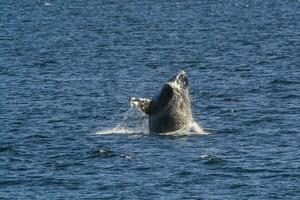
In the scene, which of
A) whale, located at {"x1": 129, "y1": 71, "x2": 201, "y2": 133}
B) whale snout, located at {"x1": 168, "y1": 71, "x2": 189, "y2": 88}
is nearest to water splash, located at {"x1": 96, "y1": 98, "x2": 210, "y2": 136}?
whale, located at {"x1": 129, "y1": 71, "x2": 201, "y2": 133}

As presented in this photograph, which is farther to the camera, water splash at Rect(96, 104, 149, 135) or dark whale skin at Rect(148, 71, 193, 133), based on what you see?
water splash at Rect(96, 104, 149, 135)

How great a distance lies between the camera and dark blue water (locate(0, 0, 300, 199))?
165ft

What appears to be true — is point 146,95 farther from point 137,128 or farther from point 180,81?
point 180,81

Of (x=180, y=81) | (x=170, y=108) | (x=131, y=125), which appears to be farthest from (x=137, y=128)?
(x=180, y=81)

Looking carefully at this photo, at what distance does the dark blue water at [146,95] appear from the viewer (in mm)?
50281

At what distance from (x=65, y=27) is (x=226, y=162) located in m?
97.1

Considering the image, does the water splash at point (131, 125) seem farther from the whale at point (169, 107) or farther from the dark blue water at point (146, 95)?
the whale at point (169, 107)

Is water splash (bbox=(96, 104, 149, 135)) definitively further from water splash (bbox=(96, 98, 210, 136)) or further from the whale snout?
the whale snout

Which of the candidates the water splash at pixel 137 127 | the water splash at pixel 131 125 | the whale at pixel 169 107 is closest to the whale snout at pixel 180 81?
the whale at pixel 169 107

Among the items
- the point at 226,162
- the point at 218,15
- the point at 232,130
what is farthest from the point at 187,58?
the point at 218,15

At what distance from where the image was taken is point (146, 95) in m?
79.6

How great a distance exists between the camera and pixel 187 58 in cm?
10338

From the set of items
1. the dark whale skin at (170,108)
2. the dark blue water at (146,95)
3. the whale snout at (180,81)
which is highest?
the whale snout at (180,81)

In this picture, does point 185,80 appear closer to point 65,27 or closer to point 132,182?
point 132,182
